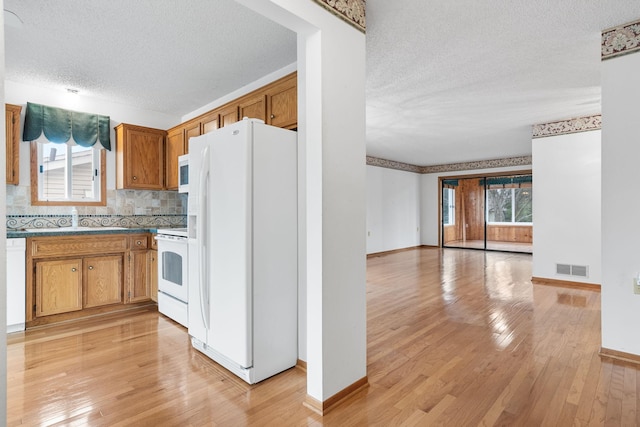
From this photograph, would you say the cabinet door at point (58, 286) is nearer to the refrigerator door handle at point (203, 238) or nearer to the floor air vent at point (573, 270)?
the refrigerator door handle at point (203, 238)

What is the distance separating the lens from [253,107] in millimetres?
3029

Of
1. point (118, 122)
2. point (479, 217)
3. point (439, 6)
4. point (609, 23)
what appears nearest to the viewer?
point (439, 6)

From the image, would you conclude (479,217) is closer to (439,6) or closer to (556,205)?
(556,205)

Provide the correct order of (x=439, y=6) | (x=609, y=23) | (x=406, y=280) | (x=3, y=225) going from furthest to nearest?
(x=406, y=280)
(x=609, y=23)
(x=439, y=6)
(x=3, y=225)

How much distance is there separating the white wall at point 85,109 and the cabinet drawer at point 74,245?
2.98 ft

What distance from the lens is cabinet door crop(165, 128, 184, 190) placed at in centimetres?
416

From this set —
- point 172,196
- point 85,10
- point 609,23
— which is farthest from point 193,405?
point 609,23

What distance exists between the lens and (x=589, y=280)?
4770 millimetres

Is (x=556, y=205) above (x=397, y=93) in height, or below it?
below

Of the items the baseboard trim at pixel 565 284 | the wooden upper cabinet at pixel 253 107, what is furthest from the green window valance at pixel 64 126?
the baseboard trim at pixel 565 284

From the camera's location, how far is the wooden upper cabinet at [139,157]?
4051 millimetres

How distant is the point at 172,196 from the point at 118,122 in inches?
45.1

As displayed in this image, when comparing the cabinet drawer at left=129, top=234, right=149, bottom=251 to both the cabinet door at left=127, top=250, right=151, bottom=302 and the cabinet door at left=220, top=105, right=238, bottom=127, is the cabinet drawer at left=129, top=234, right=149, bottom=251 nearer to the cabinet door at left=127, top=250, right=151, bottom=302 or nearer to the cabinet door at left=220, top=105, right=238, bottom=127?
A: the cabinet door at left=127, top=250, right=151, bottom=302

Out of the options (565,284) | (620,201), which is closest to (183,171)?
(620,201)
